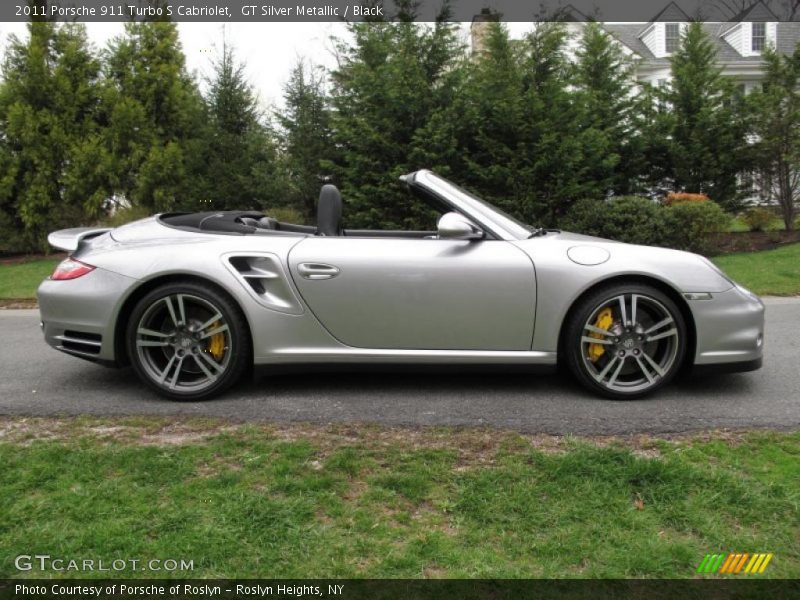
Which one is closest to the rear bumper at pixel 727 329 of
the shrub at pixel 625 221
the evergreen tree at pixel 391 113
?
the shrub at pixel 625 221

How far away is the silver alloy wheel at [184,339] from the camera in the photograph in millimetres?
3822

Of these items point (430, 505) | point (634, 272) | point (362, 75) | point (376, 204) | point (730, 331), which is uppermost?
point (362, 75)

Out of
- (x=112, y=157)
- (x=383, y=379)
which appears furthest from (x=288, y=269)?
(x=112, y=157)

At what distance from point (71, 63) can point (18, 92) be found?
116 cm

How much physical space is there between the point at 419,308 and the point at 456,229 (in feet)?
1.59

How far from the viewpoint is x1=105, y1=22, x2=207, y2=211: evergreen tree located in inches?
519

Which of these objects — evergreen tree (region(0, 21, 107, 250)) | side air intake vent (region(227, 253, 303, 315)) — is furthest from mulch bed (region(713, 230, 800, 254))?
evergreen tree (region(0, 21, 107, 250))

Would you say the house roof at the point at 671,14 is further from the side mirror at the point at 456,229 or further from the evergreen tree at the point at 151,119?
the side mirror at the point at 456,229

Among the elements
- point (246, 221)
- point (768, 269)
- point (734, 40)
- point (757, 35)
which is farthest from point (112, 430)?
point (734, 40)

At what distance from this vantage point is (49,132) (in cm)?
1330

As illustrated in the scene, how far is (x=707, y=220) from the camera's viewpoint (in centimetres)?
1102

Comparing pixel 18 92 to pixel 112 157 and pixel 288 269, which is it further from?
pixel 288 269

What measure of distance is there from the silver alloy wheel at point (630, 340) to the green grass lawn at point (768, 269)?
530 cm

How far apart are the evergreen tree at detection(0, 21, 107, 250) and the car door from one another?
1093cm
